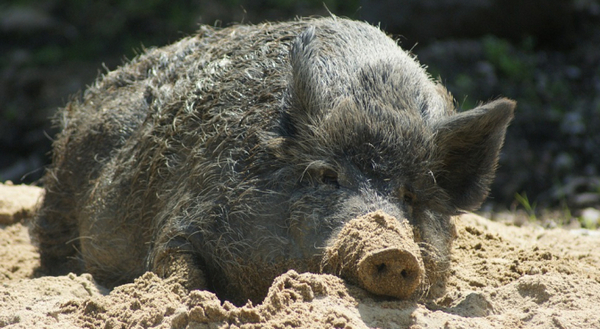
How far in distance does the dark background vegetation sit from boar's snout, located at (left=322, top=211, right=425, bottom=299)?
3.80 metres

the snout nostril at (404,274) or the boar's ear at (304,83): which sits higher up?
the boar's ear at (304,83)

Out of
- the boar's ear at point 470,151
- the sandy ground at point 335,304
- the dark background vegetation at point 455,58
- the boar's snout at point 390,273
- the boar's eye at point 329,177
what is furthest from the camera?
the dark background vegetation at point 455,58

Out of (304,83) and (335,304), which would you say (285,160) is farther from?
(335,304)

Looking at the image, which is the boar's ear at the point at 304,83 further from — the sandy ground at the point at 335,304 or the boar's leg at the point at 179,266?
the sandy ground at the point at 335,304

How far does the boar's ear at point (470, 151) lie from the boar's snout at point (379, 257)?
0.74 metres

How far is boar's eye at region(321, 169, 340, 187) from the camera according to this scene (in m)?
3.38

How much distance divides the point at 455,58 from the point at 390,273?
804 cm

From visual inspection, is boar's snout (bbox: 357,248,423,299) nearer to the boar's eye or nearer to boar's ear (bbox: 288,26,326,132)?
the boar's eye

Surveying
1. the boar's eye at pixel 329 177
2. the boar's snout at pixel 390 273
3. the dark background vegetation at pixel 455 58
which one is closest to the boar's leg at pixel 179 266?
the boar's eye at pixel 329 177

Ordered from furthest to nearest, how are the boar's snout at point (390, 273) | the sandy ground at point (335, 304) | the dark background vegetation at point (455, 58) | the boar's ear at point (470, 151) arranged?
the dark background vegetation at point (455, 58), the boar's ear at point (470, 151), the boar's snout at point (390, 273), the sandy ground at point (335, 304)

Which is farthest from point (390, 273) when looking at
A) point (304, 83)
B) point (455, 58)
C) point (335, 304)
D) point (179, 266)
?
point (455, 58)

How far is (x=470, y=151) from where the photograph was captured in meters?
3.79

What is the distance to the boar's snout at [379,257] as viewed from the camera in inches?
111


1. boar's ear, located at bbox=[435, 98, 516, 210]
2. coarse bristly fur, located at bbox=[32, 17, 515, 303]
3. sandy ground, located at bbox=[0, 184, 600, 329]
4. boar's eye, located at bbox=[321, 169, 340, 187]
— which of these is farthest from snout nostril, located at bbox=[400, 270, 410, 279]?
boar's ear, located at bbox=[435, 98, 516, 210]
